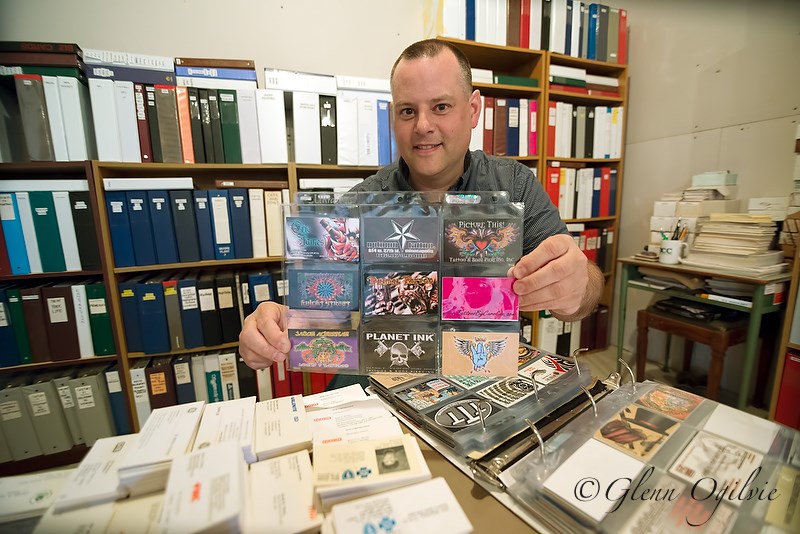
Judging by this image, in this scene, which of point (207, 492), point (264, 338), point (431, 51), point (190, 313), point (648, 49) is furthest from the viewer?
point (648, 49)

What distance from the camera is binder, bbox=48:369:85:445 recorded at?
1538 mm

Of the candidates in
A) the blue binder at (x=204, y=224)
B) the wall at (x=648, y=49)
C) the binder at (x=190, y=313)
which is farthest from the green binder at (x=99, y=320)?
the wall at (x=648, y=49)

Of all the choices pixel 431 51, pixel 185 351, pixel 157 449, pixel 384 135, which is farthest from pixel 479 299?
pixel 185 351

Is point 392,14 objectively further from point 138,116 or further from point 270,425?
point 270,425

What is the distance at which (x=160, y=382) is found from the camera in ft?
5.46

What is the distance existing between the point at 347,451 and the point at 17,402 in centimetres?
188

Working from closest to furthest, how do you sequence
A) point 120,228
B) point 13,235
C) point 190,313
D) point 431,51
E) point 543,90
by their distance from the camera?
point 431,51
point 13,235
point 120,228
point 190,313
point 543,90

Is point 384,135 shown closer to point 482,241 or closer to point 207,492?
point 482,241

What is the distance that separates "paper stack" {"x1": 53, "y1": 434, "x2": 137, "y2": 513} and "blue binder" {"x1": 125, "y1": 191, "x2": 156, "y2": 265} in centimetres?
131

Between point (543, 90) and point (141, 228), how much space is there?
2.27 meters

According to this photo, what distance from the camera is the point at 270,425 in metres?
0.59

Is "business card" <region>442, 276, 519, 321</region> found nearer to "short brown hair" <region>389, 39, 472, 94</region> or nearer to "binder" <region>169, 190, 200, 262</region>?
"short brown hair" <region>389, 39, 472, 94</region>

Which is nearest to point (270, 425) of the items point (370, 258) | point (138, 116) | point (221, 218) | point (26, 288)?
point (370, 258)

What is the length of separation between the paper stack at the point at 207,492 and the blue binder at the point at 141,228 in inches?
57.9
